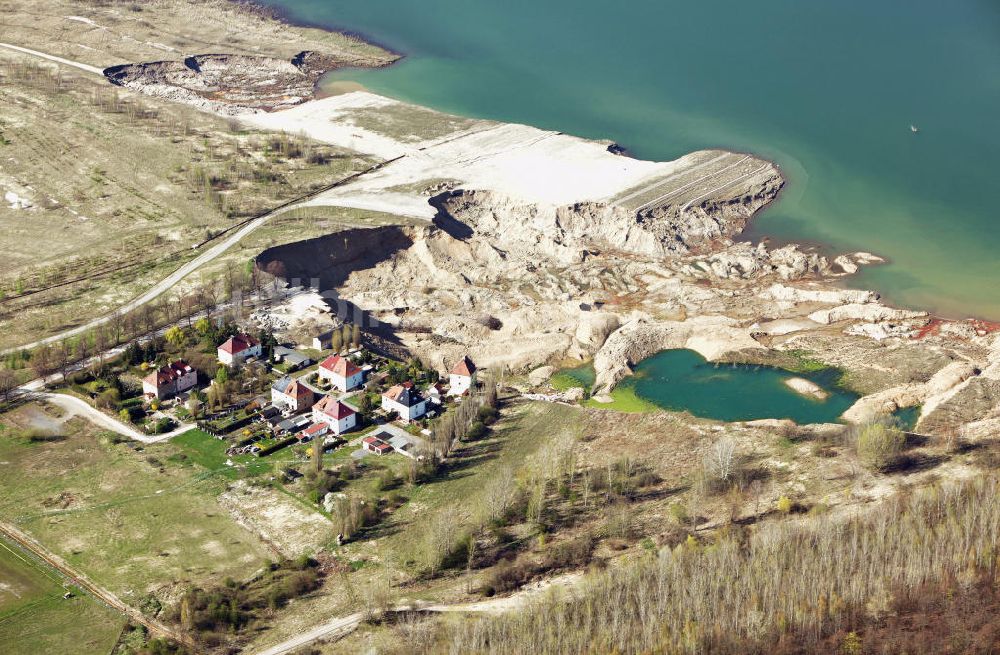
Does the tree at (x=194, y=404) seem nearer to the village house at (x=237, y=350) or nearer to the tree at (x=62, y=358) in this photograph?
the village house at (x=237, y=350)

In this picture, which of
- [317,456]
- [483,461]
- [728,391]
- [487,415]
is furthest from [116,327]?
[728,391]

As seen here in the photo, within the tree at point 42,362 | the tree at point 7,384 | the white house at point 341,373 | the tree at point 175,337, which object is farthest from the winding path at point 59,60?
the white house at point 341,373

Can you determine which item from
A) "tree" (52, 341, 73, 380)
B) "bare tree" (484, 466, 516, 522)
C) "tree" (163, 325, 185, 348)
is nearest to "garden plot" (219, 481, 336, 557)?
"bare tree" (484, 466, 516, 522)

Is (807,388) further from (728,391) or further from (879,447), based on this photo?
(879,447)

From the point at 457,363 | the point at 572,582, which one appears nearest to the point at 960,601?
the point at 572,582

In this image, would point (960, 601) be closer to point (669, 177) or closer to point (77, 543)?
point (77, 543)

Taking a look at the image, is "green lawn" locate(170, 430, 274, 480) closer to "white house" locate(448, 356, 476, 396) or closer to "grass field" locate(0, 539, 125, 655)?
"grass field" locate(0, 539, 125, 655)
